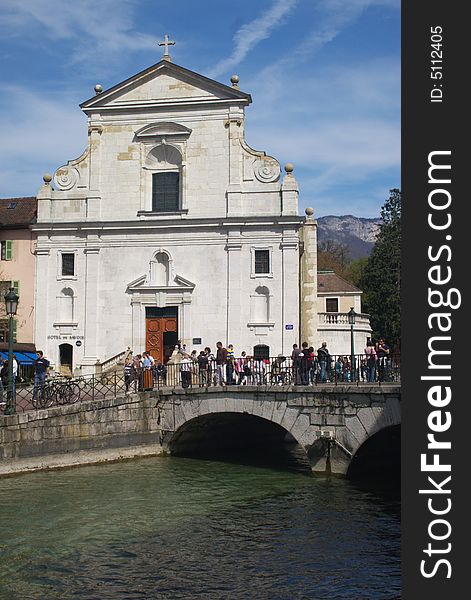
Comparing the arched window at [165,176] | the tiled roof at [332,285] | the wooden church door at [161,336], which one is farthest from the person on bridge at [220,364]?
the tiled roof at [332,285]

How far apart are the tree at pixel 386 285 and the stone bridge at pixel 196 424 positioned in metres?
28.4

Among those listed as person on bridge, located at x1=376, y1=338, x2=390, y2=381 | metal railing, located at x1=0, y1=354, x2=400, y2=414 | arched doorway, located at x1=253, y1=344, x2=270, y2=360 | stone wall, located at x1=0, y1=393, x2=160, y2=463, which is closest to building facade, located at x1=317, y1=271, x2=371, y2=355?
arched doorway, located at x1=253, y1=344, x2=270, y2=360

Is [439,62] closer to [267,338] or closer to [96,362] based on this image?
[267,338]

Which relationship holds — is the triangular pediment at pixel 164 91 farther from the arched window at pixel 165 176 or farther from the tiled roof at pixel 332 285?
the tiled roof at pixel 332 285

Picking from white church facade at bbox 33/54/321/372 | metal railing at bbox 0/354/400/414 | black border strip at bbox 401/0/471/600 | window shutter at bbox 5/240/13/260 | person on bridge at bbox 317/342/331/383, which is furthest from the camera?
window shutter at bbox 5/240/13/260

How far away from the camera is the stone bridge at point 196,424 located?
22736 millimetres

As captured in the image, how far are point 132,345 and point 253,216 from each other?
7751 mm

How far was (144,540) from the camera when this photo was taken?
16344mm

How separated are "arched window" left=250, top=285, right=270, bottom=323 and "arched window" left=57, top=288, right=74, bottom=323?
8.18 m

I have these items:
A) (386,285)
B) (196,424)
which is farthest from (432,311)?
(386,285)

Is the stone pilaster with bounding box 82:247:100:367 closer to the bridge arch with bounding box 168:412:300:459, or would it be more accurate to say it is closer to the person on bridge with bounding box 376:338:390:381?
the bridge arch with bounding box 168:412:300:459

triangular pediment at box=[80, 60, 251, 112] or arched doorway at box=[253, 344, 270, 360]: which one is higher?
triangular pediment at box=[80, 60, 251, 112]

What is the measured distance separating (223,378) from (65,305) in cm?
1126

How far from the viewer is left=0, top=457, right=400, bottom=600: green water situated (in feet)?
44.5
